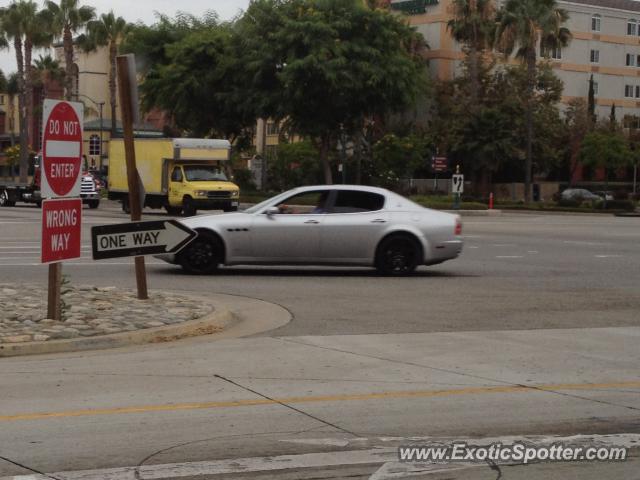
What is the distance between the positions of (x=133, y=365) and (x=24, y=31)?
6919 centimetres

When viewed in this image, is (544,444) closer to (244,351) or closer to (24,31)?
(244,351)

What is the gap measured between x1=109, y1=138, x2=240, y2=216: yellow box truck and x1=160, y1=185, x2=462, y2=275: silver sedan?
23957 mm

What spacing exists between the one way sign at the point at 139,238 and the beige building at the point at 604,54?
71.1m

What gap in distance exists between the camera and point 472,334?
42.2ft

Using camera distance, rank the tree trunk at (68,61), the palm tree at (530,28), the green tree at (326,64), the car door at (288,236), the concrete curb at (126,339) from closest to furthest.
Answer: the concrete curb at (126,339) < the car door at (288,236) < the green tree at (326,64) < the palm tree at (530,28) < the tree trunk at (68,61)

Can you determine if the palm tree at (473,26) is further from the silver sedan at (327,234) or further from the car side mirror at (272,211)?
the car side mirror at (272,211)

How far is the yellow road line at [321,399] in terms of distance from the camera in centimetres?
834

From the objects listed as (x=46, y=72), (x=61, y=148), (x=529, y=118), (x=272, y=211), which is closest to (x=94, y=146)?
(x=46, y=72)

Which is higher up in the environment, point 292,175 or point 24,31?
point 24,31

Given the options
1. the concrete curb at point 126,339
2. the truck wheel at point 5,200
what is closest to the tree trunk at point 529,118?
the truck wheel at point 5,200

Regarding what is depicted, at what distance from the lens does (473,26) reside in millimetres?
72125

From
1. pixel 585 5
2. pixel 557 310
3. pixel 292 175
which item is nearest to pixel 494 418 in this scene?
pixel 557 310

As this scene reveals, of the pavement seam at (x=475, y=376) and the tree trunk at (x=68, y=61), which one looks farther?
the tree trunk at (x=68, y=61)

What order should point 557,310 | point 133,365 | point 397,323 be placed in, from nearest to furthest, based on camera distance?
point 133,365, point 397,323, point 557,310
